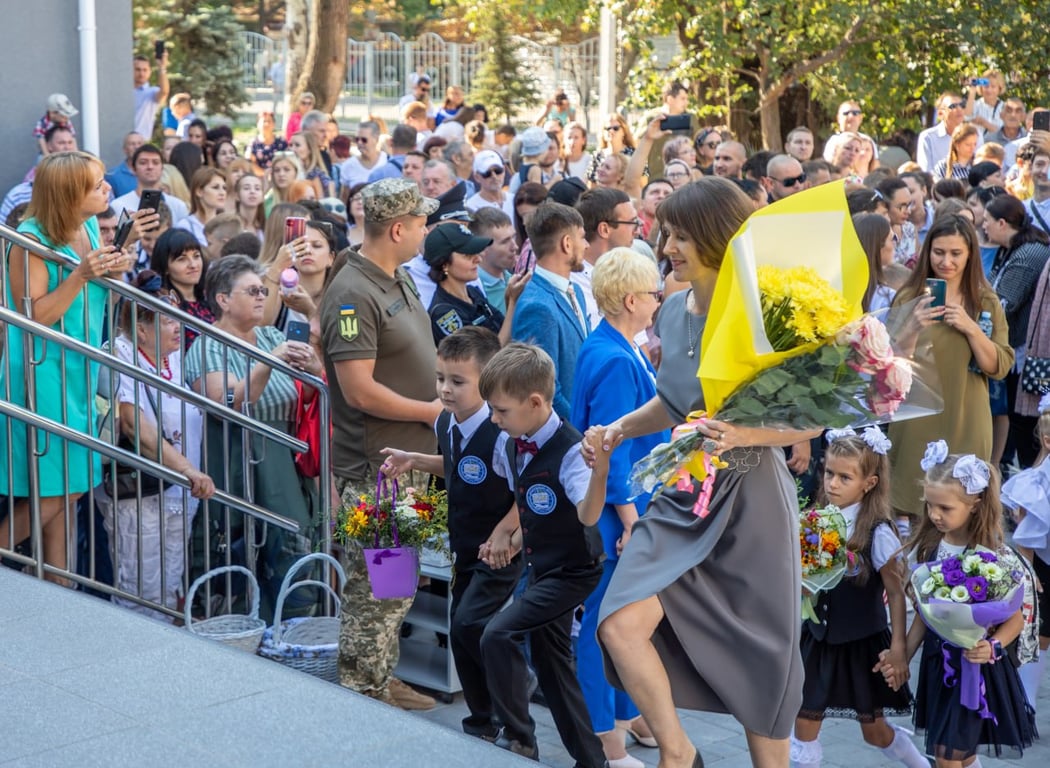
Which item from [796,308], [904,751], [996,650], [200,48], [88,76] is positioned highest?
[200,48]

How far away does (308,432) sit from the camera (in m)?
6.77

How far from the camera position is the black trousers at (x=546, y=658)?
5.12 meters

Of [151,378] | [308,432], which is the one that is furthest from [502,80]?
[151,378]

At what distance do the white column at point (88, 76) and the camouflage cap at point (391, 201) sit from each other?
18.7ft

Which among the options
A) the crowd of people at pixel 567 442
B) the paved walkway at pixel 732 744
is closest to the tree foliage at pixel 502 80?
the crowd of people at pixel 567 442

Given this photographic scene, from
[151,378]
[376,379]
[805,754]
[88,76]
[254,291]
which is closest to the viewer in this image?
[805,754]

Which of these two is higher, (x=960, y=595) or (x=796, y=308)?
(x=796, y=308)

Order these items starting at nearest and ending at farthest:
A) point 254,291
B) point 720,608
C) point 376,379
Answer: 1. point 720,608
2. point 376,379
3. point 254,291

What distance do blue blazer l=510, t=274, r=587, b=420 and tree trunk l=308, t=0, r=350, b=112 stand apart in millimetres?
18682

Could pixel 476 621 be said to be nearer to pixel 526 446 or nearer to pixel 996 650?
pixel 526 446

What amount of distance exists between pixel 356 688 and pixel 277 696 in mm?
1352

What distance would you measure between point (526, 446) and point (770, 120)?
1575cm

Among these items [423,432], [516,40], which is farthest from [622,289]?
[516,40]

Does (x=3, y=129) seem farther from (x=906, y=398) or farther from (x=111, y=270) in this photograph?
(x=906, y=398)
